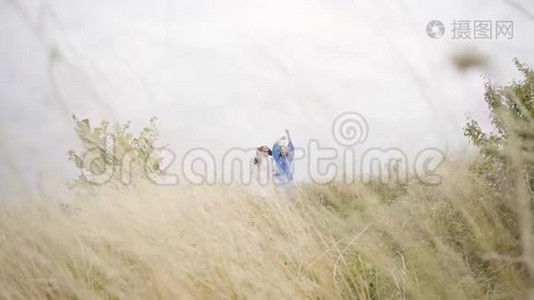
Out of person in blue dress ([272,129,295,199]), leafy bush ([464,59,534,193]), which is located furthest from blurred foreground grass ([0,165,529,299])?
person in blue dress ([272,129,295,199])

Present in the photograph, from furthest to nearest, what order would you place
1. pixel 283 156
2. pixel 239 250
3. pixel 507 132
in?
pixel 283 156 → pixel 507 132 → pixel 239 250

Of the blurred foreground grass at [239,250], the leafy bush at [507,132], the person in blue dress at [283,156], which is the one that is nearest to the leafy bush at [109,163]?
the blurred foreground grass at [239,250]

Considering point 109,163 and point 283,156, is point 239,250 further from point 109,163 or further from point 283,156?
point 283,156

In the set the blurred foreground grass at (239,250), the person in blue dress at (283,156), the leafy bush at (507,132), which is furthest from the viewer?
the person in blue dress at (283,156)

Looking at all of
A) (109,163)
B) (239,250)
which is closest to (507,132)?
(239,250)

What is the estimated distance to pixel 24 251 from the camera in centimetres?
163

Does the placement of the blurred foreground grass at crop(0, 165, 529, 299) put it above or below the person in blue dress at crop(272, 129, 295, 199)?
below

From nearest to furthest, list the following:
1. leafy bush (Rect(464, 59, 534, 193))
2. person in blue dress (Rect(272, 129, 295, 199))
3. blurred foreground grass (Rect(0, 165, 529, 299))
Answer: blurred foreground grass (Rect(0, 165, 529, 299)), leafy bush (Rect(464, 59, 534, 193)), person in blue dress (Rect(272, 129, 295, 199))

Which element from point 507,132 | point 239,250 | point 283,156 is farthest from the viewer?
point 283,156

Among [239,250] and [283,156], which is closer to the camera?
[239,250]

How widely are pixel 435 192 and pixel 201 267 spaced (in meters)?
1.16

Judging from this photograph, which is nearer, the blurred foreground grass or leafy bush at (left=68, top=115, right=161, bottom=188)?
the blurred foreground grass

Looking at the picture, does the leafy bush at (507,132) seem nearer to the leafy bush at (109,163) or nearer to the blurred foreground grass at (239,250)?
the blurred foreground grass at (239,250)

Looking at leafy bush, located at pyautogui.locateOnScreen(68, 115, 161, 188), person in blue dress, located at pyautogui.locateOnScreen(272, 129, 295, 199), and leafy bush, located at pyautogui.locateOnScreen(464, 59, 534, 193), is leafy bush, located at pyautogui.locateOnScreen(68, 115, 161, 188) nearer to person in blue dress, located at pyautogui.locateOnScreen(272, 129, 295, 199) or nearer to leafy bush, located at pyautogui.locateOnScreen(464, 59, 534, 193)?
leafy bush, located at pyautogui.locateOnScreen(464, 59, 534, 193)
